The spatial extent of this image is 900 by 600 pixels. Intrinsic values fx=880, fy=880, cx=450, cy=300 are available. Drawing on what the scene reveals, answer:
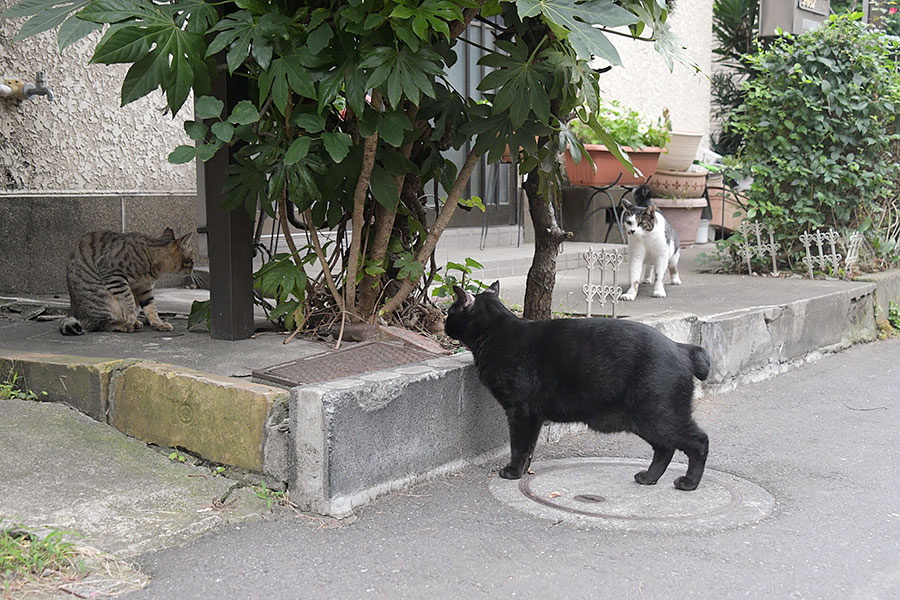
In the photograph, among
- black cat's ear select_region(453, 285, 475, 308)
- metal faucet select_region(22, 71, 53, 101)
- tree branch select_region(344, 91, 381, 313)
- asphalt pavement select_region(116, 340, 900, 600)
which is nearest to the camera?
asphalt pavement select_region(116, 340, 900, 600)

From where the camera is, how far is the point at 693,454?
3.42 metres

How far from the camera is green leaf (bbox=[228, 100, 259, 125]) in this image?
144 inches

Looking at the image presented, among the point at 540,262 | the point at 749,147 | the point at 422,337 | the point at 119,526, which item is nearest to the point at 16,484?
the point at 119,526

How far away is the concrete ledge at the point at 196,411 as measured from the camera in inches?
128

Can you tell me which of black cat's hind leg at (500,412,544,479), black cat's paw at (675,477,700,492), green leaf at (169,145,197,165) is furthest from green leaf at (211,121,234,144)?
black cat's paw at (675,477,700,492)

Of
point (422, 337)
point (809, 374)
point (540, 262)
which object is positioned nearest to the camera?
point (422, 337)

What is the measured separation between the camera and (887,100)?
7.32 m

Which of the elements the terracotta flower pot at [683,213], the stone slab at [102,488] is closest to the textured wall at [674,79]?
the terracotta flower pot at [683,213]

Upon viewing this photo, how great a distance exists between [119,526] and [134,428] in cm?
76

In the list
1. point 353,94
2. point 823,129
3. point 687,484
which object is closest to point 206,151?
point 353,94

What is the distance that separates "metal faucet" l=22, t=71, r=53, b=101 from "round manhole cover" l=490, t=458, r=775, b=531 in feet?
14.0

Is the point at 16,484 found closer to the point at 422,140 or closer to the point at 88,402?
the point at 88,402

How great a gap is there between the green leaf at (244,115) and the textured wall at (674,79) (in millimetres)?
7139

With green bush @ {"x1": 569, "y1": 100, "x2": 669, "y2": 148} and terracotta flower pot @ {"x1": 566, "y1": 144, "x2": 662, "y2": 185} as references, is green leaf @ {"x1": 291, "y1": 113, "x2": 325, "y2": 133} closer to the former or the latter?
terracotta flower pot @ {"x1": 566, "y1": 144, "x2": 662, "y2": 185}
